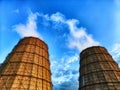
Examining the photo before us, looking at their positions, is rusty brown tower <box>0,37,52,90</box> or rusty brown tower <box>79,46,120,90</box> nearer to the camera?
rusty brown tower <box>0,37,52,90</box>

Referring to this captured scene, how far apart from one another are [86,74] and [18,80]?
1277 centimetres

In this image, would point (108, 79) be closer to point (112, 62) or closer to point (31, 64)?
point (112, 62)

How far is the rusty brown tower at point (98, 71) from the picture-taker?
1010 inches

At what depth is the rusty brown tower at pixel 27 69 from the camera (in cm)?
2283

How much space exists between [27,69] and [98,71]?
1268 centimetres

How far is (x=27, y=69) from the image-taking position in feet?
82.8

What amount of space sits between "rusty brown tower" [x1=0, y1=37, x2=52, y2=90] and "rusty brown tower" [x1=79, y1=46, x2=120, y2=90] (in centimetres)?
696

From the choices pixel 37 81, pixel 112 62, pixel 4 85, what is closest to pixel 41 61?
pixel 37 81

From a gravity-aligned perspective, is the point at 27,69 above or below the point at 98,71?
below

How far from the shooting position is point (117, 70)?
28.7 meters

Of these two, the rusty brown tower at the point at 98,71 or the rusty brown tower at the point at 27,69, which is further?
the rusty brown tower at the point at 98,71

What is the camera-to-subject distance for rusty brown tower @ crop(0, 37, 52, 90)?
22.8 m

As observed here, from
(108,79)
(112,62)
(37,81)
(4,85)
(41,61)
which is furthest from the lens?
(112,62)

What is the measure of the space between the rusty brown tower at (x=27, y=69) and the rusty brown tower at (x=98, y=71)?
6.96 meters
